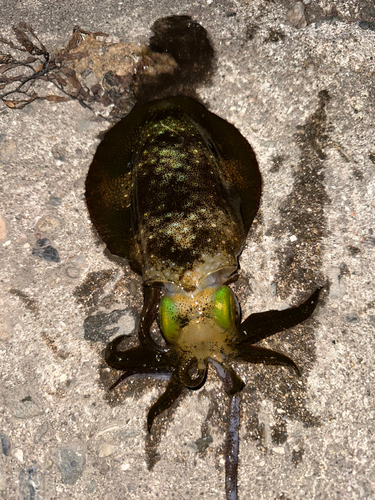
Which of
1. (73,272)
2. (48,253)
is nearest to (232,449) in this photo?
(73,272)

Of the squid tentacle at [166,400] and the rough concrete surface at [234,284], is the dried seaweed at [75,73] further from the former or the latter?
the squid tentacle at [166,400]

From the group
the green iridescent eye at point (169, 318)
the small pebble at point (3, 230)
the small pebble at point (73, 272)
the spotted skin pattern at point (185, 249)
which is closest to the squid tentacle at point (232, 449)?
the spotted skin pattern at point (185, 249)

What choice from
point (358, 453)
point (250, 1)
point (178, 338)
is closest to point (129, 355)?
point (178, 338)

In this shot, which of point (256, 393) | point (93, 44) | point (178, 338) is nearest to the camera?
point (178, 338)

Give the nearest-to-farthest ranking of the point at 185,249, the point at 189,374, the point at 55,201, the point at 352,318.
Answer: the point at 189,374
the point at 185,249
the point at 352,318
the point at 55,201

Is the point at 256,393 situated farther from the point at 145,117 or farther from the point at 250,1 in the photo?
the point at 250,1

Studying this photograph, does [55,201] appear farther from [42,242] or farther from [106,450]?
[106,450]
